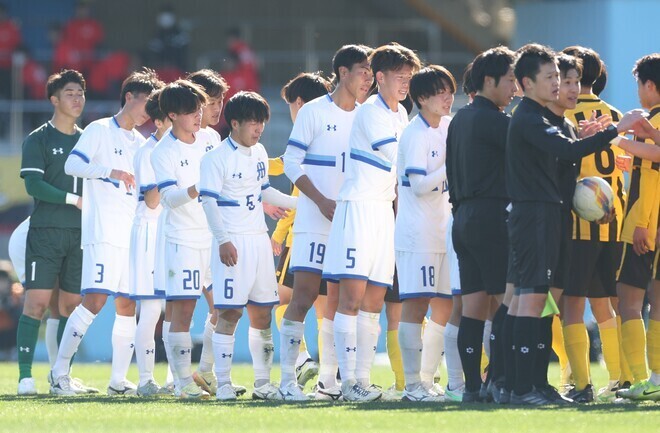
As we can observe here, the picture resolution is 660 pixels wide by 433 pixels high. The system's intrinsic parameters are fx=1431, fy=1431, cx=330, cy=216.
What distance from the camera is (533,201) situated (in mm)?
8688

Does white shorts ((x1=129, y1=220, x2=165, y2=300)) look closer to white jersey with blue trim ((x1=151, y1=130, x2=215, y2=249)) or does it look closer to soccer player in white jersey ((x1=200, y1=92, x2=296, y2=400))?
white jersey with blue trim ((x1=151, y1=130, x2=215, y2=249))

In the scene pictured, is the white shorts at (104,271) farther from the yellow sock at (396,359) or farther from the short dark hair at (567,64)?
the short dark hair at (567,64)

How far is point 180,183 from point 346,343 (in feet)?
6.32

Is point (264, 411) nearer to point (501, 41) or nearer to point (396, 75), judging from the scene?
point (396, 75)

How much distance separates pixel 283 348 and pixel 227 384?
0.48 meters

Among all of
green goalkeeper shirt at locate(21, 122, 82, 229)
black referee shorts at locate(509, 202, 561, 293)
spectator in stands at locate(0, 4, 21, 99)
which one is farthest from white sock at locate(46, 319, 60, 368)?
spectator in stands at locate(0, 4, 21, 99)

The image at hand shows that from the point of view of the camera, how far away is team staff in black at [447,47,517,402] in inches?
358

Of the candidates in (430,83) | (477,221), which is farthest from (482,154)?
(430,83)

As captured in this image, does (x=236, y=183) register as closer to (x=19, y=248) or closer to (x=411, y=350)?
(x=411, y=350)

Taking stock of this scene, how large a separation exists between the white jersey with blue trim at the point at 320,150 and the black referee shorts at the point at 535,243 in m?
1.91

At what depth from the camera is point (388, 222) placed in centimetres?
1009

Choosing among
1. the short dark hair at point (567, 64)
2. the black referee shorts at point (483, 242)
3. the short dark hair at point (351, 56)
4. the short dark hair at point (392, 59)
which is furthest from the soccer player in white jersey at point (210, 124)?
the short dark hair at point (567, 64)

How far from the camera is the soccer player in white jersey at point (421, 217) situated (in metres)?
9.86

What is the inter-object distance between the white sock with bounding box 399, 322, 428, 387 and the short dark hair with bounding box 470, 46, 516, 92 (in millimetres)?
1772
